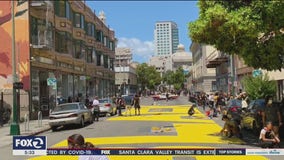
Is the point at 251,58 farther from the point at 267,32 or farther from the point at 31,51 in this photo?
the point at 31,51

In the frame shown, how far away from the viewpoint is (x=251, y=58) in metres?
17.7

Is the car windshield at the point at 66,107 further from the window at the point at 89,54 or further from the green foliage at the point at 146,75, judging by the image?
the green foliage at the point at 146,75

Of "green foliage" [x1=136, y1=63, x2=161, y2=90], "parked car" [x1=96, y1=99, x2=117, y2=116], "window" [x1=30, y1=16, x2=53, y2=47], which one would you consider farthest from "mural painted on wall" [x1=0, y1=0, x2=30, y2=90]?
"green foliage" [x1=136, y1=63, x2=161, y2=90]

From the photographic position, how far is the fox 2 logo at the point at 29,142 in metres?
8.14

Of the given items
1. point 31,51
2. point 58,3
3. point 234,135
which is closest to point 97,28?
point 58,3

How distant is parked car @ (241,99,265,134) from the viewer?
1923cm

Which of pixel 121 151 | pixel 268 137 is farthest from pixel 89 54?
pixel 121 151

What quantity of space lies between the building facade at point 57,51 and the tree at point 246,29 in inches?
649

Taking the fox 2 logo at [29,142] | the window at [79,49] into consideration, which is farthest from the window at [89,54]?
the fox 2 logo at [29,142]

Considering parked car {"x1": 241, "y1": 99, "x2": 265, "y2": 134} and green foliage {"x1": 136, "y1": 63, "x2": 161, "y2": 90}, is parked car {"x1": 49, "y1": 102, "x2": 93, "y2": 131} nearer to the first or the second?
parked car {"x1": 241, "y1": 99, "x2": 265, "y2": 134}

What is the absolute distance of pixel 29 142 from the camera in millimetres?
8141

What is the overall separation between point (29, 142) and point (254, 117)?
43.3 feet

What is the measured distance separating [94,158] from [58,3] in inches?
1496

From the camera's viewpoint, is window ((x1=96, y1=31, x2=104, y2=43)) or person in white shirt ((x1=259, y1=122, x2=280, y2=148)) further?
window ((x1=96, y1=31, x2=104, y2=43))
